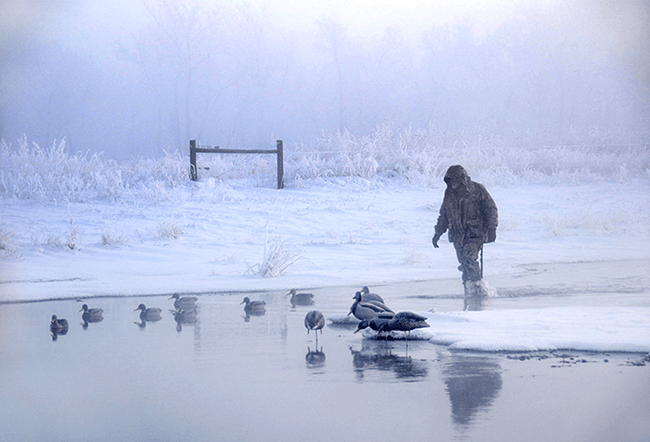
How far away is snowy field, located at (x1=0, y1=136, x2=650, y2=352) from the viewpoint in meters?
10.4

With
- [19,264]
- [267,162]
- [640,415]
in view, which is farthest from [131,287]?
[267,162]

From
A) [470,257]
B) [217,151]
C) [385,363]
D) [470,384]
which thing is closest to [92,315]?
[385,363]

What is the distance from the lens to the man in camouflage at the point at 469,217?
12.2 meters

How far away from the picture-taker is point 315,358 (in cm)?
787

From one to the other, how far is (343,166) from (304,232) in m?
10.2

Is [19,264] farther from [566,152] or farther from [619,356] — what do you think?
[566,152]

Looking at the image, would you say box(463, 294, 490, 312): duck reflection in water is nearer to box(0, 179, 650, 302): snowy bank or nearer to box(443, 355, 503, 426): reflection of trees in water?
box(0, 179, 650, 302): snowy bank

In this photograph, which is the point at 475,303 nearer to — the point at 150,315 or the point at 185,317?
the point at 185,317

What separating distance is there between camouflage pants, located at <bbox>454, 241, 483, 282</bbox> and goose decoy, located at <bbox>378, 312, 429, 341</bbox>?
4032 mm

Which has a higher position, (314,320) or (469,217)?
(469,217)

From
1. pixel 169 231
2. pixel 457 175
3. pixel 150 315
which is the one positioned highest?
pixel 457 175

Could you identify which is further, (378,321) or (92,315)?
(92,315)

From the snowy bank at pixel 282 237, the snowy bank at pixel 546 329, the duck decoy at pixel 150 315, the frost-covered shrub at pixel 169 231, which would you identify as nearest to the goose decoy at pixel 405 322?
the snowy bank at pixel 546 329

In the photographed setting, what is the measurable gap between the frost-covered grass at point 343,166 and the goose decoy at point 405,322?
18.0 m
